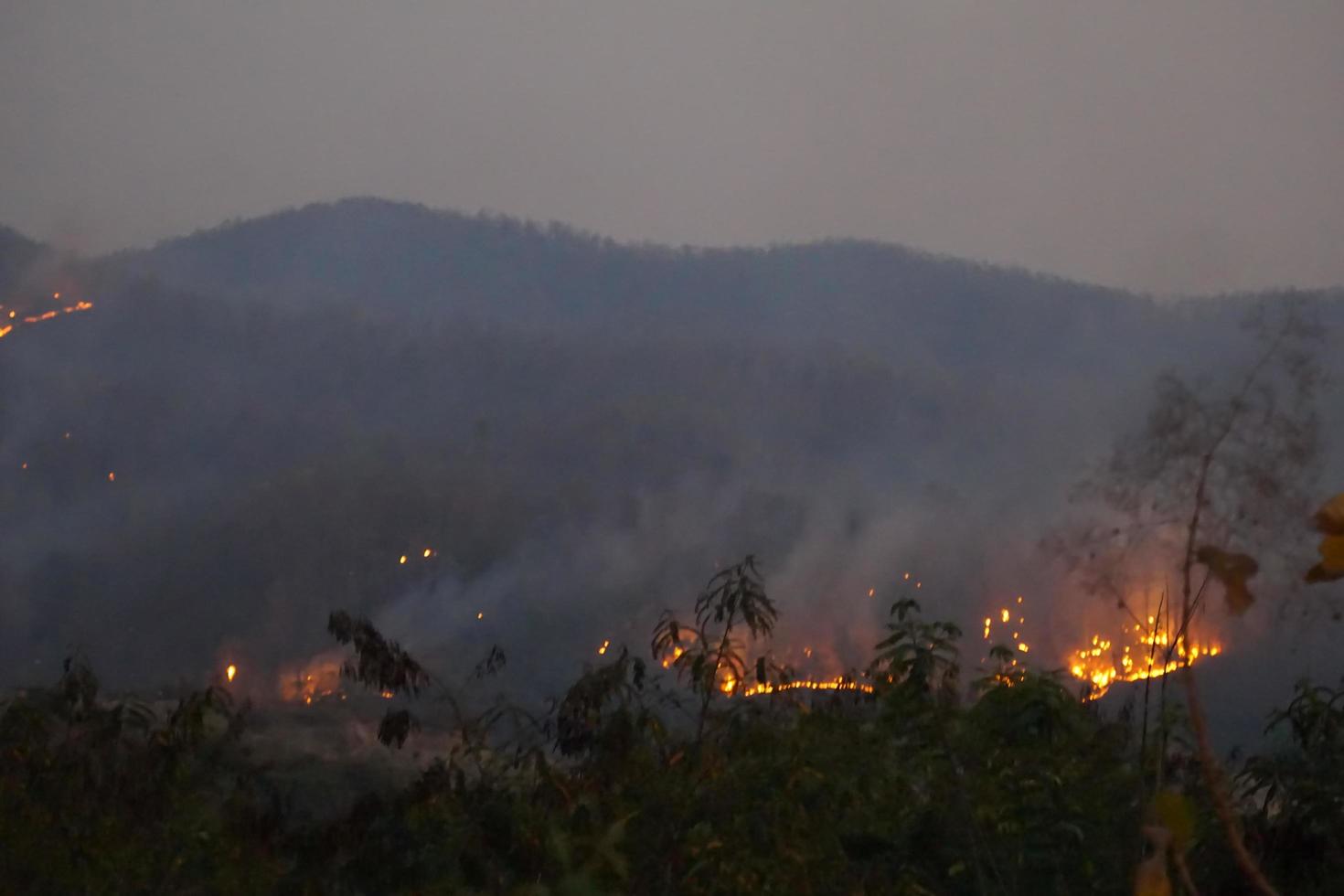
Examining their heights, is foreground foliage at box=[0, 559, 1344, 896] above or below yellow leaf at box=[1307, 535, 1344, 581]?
below

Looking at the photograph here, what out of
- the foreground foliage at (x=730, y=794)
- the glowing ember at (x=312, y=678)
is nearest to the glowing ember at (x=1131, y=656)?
the foreground foliage at (x=730, y=794)

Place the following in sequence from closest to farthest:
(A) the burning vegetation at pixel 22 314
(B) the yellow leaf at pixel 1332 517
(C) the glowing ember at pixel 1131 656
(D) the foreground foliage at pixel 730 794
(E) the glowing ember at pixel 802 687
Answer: (B) the yellow leaf at pixel 1332 517
(C) the glowing ember at pixel 1131 656
(D) the foreground foliage at pixel 730 794
(E) the glowing ember at pixel 802 687
(A) the burning vegetation at pixel 22 314

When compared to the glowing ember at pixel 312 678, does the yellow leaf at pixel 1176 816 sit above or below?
above

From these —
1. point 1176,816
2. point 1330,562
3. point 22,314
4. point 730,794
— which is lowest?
point 730,794

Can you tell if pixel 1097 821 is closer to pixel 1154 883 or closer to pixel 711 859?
pixel 711 859

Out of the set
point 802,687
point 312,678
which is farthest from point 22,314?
point 802,687

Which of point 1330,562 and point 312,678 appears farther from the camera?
point 312,678

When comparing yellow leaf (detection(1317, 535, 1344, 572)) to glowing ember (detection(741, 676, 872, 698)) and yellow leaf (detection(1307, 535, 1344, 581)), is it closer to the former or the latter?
yellow leaf (detection(1307, 535, 1344, 581))

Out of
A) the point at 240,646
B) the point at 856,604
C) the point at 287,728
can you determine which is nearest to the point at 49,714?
the point at 287,728

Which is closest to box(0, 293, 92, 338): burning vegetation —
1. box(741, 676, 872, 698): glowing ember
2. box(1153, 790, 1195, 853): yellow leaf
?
box(741, 676, 872, 698): glowing ember

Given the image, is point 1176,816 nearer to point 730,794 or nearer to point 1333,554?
point 1333,554

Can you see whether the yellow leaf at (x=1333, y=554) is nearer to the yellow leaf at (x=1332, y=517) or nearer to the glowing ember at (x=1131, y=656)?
the yellow leaf at (x=1332, y=517)

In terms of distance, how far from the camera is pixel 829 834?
4.86 meters

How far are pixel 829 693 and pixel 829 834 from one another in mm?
2446
